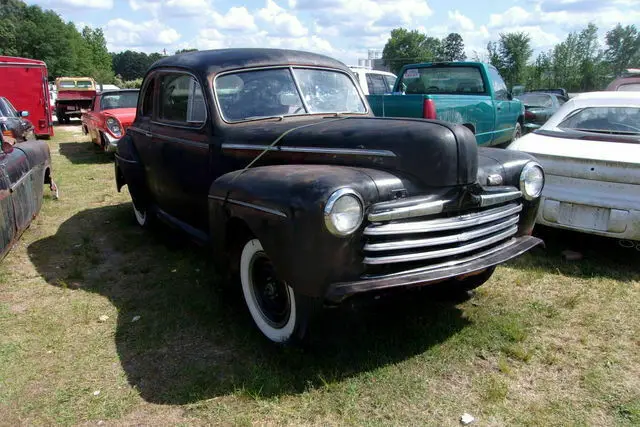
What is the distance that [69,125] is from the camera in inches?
882

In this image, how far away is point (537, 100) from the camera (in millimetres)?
15008

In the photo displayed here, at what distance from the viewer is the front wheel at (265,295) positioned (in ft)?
10.4

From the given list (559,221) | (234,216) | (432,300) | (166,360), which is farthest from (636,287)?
(166,360)

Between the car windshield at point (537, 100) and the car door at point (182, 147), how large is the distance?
478 inches

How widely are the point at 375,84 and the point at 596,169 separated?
7.70 m

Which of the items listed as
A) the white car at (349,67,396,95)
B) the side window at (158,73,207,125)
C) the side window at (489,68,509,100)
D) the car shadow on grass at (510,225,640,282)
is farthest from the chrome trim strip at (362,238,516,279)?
the white car at (349,67,396,95)

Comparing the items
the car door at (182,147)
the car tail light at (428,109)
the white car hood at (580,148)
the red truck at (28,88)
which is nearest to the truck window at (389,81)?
the car tail light at (428,109)

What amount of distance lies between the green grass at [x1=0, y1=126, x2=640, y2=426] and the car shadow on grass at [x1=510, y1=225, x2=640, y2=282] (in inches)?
1.1

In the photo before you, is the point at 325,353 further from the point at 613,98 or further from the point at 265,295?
the point at 613,98

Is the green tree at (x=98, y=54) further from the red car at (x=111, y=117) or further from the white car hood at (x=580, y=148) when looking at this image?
the white car hood at (x=580, y=148)

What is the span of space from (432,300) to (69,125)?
22.3m

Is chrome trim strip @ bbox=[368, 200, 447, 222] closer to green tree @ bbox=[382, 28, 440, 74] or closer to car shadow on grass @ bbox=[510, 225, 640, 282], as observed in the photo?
car shadow on grass @ bbox=[510, 225, 640, 282]

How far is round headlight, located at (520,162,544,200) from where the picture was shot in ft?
11.6

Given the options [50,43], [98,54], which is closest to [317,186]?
[50,43]
